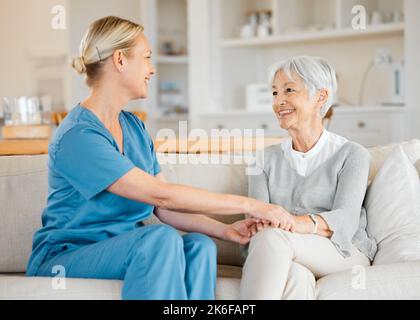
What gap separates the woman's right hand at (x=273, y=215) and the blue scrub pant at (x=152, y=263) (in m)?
0.17

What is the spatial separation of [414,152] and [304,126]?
0.38 meters

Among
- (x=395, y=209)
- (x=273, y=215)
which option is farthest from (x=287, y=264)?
(x=395, y=209)

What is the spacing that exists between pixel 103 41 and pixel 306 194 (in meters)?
0.77

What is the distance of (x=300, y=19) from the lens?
232 inches

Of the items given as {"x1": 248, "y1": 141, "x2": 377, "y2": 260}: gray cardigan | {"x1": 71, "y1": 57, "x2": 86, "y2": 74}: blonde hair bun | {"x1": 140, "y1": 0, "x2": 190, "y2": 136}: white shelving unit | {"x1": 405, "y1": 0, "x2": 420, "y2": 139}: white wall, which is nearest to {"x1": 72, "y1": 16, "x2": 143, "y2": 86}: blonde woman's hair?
{"x1": 71, "y1": 57, "x2": 86, "y2": 74}: blonde hair bun

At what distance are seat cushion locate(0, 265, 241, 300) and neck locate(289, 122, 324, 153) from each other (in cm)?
57

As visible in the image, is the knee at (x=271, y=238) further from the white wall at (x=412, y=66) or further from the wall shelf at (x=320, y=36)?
the wall shelf at (x=320, y=36)

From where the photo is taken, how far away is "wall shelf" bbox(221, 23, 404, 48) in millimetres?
5211

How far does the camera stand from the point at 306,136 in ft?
7.69

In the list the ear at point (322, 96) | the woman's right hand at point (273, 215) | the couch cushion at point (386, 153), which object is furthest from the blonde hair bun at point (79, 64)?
the couch cushion at point (386, 153)

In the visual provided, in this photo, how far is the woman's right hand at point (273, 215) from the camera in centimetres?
197

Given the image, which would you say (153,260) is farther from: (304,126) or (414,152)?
(414,152)

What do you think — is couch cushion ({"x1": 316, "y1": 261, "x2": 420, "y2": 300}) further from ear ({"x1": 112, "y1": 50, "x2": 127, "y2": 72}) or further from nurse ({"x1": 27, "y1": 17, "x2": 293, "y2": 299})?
ear ({"x1": 112, "y1": 50, "x2": 127, "y2": 72})

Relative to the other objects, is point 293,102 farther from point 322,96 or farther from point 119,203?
point 119,203
